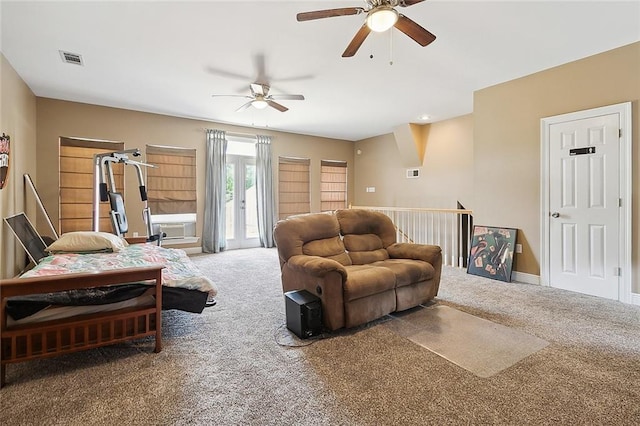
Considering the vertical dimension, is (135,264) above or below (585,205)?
below

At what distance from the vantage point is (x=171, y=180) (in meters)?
5.96

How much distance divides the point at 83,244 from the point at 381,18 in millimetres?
3580

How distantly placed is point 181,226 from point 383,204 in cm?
466

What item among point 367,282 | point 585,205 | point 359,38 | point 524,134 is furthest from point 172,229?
point 585,205

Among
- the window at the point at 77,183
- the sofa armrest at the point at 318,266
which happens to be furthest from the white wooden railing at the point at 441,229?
the window at the point at 77,183

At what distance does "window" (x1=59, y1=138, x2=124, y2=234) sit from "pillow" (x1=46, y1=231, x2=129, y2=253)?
7.40 ft

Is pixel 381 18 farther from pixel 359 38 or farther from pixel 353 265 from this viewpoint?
pixel 353 265

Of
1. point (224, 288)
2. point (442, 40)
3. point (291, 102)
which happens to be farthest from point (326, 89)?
point (224, 288)

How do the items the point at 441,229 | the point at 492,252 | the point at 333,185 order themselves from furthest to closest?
1. the point at 333,185
2. the point at 441,229
3. the point at 492,252

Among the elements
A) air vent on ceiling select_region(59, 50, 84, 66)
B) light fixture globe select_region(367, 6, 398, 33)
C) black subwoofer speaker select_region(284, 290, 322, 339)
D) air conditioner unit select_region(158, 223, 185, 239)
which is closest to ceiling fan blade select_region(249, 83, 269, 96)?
air vent on ceiling select_region(59, 50, 84, 66)

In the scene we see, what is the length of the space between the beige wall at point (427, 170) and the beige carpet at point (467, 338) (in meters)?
3.68

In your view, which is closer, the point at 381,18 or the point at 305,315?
the point at 381,18

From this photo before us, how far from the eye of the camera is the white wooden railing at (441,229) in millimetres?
5371

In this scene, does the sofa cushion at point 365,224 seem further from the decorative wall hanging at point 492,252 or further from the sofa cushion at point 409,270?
the decorative wall hanging at point 492,252
